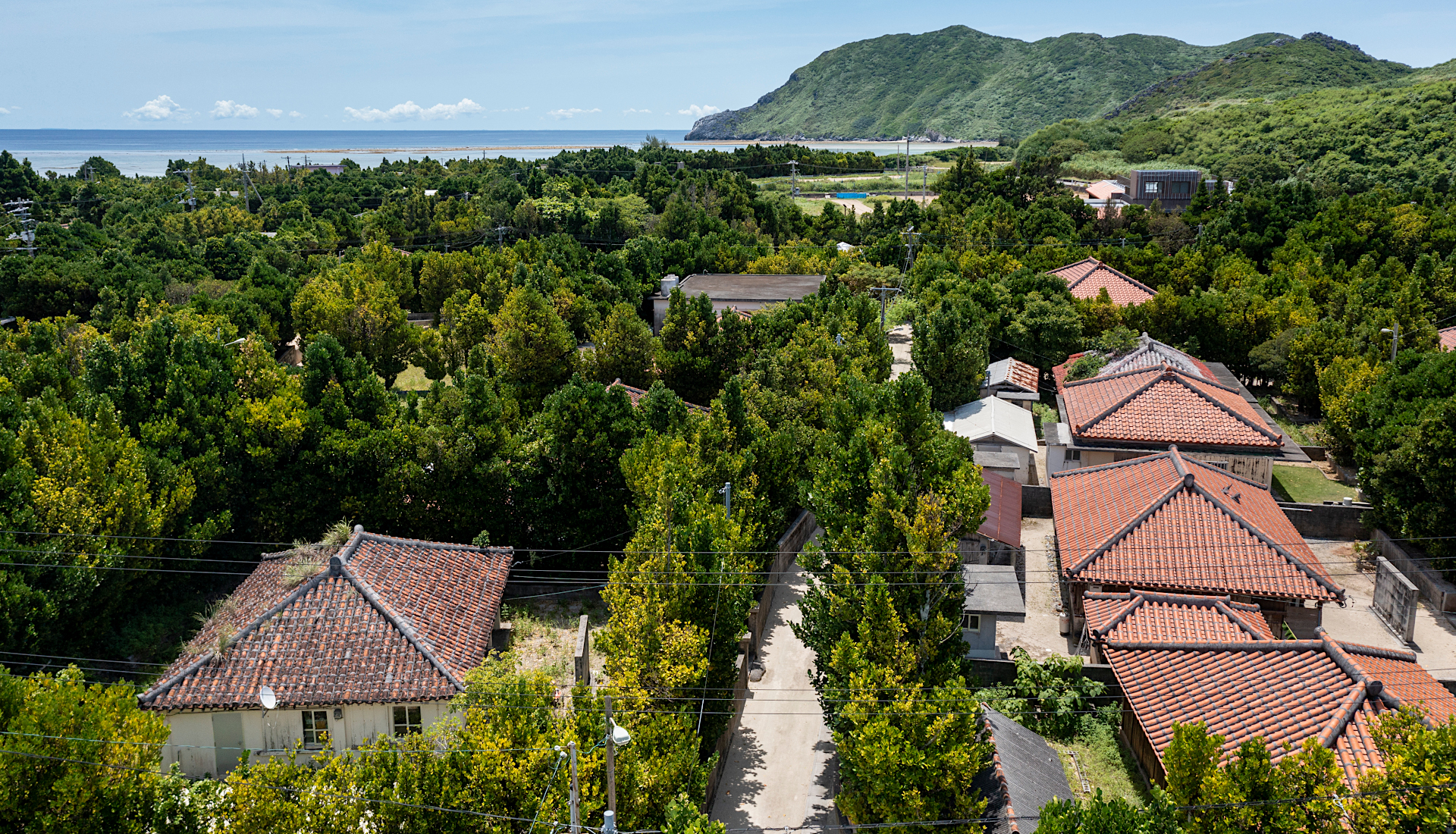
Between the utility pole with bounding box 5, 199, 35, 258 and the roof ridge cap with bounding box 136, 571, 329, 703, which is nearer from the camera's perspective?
the roof ridge cap with bounding box 136, 571, 329, 703

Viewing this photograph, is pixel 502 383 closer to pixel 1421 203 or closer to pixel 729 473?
pixel 729 473

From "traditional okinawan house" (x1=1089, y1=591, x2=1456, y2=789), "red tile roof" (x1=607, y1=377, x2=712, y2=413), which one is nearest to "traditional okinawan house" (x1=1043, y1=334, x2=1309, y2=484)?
"traditional okinawan house" (x1=1089, y1=591, x2=1456, y2=789)

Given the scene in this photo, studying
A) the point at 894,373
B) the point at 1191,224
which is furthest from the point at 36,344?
the point at 1191,224

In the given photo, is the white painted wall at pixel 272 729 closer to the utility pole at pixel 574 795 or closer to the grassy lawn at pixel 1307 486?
the utility pole at pixel 574 795

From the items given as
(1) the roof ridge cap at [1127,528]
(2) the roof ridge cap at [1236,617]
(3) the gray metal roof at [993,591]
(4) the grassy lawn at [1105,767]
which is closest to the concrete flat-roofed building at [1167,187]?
(1) the roof ridge cap at [1127,528]

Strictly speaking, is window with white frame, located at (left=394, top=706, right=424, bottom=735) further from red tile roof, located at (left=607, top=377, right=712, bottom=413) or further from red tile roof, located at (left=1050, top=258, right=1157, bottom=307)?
red tile roof, located at (left=1050, top=258, right=1157, bottom=307)

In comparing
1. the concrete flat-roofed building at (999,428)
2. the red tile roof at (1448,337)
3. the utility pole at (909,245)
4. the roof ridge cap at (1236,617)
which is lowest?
the roof ridge cap at (1236,617)

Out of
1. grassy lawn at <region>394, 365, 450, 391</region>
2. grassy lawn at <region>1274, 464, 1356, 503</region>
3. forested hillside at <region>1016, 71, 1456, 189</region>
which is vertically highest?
forested hillside at <region>1016, 71, 1456, 189</region>
